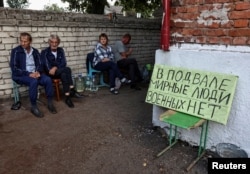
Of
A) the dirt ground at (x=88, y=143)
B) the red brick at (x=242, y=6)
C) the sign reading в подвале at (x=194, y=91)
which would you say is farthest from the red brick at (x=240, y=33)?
the dirt ground at (x=88, y=143)

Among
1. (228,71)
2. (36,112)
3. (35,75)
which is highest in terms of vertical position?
(228,71)

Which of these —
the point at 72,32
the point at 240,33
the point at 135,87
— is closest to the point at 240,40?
the point at 240,33

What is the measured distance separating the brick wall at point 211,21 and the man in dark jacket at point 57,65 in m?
2.58

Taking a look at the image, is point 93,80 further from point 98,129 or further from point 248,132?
point 248,132

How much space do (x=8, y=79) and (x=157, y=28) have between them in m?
5.49

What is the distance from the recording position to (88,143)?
348cm

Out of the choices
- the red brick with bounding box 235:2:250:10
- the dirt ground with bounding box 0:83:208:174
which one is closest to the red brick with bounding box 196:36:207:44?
the red brick with bounding box 235:2:250:10

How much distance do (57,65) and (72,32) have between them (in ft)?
4.08

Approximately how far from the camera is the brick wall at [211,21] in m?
2.73

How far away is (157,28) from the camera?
887 centimetres

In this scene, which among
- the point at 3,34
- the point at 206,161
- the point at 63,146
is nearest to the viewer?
the point at 206,161

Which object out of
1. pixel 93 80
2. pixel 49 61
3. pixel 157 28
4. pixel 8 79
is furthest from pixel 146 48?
pixel 8 79

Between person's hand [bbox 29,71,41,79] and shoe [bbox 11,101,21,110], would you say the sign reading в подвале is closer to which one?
person's hand [bbox 29,71,41,79]

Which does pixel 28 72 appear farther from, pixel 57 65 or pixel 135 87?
pixel 135 87
